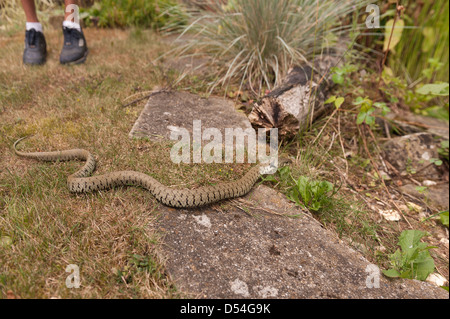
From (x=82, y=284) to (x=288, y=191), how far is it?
2141 millimetres

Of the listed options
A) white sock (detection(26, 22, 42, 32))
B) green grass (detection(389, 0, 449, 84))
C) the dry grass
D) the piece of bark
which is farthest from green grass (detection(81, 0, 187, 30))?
green grass (detection(389, 0, 449, 84))

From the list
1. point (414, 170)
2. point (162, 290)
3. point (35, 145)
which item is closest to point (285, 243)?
point (162, 290)

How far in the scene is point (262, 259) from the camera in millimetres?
2441

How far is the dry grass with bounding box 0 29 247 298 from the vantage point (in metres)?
2.10

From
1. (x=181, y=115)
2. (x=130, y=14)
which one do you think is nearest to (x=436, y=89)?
(x=181, y=115)

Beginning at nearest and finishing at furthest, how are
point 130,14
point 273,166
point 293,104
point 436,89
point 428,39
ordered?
point 273,166
point 293,104
point 436,89
point 428,39
point 130,14

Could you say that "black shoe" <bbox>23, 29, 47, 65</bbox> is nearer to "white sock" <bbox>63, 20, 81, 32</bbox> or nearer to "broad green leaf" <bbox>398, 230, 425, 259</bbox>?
"white sock" <bbox>63, 20, 81, 32</bbox>

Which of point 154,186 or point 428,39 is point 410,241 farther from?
point 428,39

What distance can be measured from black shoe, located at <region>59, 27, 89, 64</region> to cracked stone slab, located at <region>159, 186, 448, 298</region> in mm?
4210

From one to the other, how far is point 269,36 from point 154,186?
137 inches

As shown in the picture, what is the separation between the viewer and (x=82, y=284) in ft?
6.73

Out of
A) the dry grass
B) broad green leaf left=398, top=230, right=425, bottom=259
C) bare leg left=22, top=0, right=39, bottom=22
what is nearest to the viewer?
the dry grass

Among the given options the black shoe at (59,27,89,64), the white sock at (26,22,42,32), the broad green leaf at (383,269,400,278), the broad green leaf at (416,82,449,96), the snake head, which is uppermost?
the white sock at (26,22,42,32)

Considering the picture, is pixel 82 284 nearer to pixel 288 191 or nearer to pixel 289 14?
pixel 288 191
